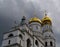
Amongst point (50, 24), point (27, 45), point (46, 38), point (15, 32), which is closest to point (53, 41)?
point (46, 38)

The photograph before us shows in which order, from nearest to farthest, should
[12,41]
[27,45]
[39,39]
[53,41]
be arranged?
[12,41], [27,45], [39,39], [53,41]

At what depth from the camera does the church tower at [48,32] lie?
129ft

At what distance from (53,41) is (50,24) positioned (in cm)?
418

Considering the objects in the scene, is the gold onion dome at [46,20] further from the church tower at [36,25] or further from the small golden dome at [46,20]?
the church tower at [36,25]

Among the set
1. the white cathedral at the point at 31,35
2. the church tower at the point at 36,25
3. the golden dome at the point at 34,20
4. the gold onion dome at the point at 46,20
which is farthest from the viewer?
the gold onion dome at the point at 46,20

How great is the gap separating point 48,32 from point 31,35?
780 cm

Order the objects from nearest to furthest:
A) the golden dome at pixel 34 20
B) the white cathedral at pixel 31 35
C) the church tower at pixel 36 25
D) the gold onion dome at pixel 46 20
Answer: the white cathedral at pixel 31 35 < the church tower at pixel 36 25 < the golden dome at pixel 34 20 < the gold onion dome at pixel 46 20

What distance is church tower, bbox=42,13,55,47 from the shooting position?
3929 centimetres

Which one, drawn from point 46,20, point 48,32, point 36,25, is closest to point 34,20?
point 36,25

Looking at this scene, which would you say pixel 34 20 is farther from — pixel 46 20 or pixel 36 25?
pixel 46 20

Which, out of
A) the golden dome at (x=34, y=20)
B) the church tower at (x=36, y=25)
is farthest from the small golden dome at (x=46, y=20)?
the golden dome at (x=34, y=20)

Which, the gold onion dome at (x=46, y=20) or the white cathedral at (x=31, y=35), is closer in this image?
the white cathedral at (x=31, y=35)

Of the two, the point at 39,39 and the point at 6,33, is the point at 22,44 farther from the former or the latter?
the point at 39,39

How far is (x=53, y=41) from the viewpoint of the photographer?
130 ft
